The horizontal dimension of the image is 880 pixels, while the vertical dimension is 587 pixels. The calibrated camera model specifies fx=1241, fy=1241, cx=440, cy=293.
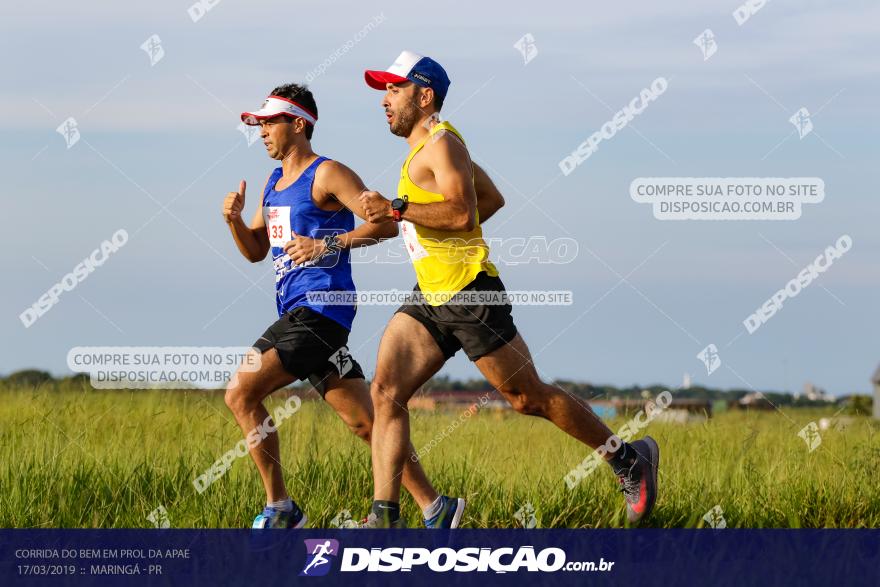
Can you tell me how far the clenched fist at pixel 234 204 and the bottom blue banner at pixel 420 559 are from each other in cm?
186

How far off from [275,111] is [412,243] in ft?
4.10

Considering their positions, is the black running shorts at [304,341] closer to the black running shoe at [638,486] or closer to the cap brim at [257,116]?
the cap brim at [257,116]

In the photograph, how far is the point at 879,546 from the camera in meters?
7.12

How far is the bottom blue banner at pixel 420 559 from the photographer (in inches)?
246

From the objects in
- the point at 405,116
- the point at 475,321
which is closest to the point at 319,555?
the point at 475,321

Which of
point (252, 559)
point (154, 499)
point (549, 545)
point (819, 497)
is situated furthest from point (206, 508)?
point (819, 497)

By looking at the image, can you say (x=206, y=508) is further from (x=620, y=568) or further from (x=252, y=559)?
(x=620, y=568)

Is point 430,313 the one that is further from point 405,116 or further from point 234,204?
point 234,204

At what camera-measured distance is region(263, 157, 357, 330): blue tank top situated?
703cm

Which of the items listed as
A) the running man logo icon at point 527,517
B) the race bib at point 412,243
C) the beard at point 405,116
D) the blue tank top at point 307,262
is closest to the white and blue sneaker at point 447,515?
the running man logo icon at point 527,517

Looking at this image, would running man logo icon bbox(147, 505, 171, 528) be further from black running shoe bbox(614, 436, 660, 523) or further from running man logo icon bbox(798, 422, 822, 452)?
running man logo icon bbox(798, 422, 822, 452)

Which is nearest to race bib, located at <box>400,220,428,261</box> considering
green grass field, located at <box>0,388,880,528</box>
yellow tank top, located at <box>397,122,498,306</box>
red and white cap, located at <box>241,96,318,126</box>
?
yellow tank top, located at <box>397,122,498,306</box>

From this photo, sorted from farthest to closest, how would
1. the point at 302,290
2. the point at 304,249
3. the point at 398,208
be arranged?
the point at 302,290 → the point at 304,249 → the point at 398,208

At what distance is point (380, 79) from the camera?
6.83 meters
